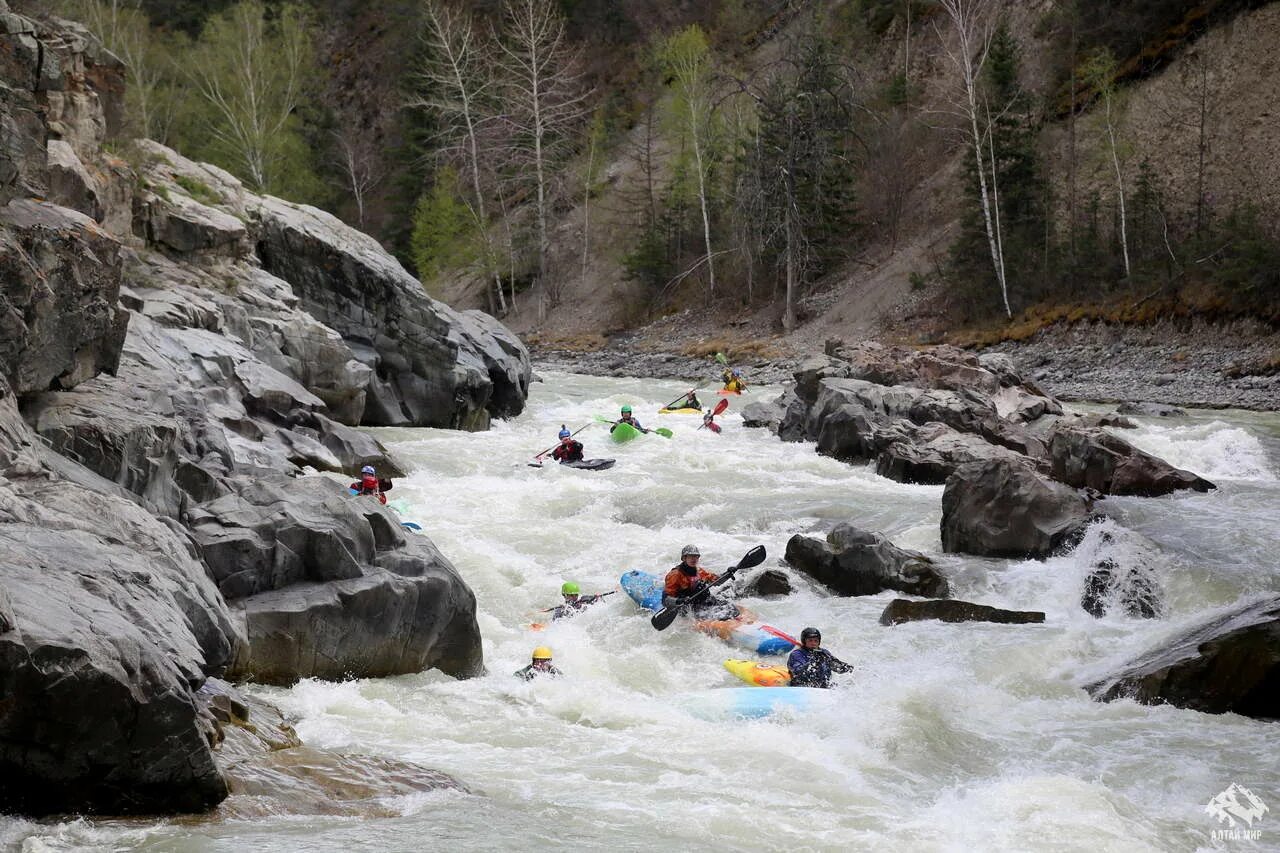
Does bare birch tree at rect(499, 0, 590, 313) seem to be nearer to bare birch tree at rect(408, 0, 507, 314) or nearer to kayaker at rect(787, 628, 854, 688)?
bare birch tree at rect(408, 0, 507, 314)

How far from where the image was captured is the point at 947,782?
21.0ft

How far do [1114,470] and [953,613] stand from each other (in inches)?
185

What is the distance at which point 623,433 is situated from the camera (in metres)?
18.4

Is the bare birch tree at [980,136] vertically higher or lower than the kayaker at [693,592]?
higher

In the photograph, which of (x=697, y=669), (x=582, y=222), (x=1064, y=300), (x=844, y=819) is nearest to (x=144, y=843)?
(x=844, y=819)

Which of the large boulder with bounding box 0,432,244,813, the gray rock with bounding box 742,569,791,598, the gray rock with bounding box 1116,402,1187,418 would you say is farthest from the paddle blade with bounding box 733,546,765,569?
the gray rock with bounding box 1116,402,1187,418

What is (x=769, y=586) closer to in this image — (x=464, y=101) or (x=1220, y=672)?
(x=1220, y=672)

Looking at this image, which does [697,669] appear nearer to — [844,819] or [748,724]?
[748,724]

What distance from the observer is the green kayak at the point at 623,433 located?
1842 centimetres

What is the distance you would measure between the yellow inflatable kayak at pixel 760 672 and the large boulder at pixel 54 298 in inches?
224

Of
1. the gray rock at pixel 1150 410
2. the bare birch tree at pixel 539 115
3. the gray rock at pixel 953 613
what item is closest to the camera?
the gray rock at pixel 953 613

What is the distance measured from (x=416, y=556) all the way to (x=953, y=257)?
24.4 metres

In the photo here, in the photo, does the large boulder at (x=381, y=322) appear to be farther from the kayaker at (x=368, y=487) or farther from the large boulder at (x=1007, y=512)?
the large boulder at (x=1007, y=512)

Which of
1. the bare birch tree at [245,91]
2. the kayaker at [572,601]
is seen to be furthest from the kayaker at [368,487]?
the bare birch tree at [245,91]
